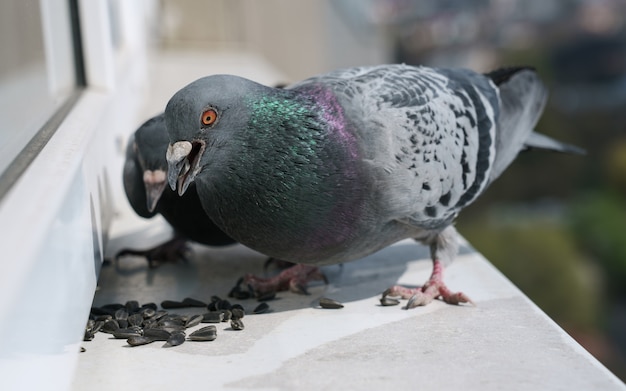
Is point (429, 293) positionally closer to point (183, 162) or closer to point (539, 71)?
point (183, 162)

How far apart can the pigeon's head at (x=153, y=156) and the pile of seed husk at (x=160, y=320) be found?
0.35 metres

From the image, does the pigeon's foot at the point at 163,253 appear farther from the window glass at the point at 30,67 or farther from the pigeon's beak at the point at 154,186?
the window glass at the point at 30,67

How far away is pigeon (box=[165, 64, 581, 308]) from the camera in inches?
94.3

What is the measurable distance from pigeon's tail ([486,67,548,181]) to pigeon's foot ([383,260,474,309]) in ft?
2.03

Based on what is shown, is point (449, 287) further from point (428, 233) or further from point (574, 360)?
point (574, 360)

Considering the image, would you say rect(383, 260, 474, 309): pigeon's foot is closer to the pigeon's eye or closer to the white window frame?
the pigeon's eye

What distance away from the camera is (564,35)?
20.8 m

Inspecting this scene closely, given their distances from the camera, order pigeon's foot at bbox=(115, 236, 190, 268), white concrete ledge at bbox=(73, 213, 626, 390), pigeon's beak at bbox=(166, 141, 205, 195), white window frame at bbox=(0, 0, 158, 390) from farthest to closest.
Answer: pigeon's foot at bbox=(115, 236, 190, 268)
pigeon's beak at bbox=(166, 141, 205, 195)
white concrete ledge at bbox=(73, 213, 626, 390)
white window frame at bbox=(0, 0, 158, 390)

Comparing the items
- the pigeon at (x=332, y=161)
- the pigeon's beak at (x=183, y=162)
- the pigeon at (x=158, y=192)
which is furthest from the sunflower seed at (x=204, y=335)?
the pigeon at (x=158, y=192)

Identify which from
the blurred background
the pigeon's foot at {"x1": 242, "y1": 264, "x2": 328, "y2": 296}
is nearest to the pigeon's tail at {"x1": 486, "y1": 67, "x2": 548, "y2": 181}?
the pigeon's foot at {"x1": 242, "y1": 264, "x2": 328, "y2": 296}

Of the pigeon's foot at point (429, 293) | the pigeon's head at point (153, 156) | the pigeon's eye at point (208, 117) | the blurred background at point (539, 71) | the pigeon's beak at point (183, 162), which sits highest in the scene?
the pigeon's eye at point (208, 117)

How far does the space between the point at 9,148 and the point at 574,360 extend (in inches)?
62.3

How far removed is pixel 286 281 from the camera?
2.96 m

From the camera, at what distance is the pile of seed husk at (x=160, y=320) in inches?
96.1
